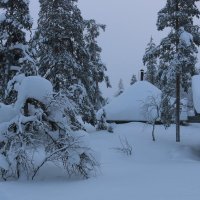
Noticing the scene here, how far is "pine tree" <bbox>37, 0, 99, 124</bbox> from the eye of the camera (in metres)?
24.9

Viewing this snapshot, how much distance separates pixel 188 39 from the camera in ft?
84.8

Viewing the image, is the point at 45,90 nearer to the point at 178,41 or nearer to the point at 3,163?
the point at 3,163

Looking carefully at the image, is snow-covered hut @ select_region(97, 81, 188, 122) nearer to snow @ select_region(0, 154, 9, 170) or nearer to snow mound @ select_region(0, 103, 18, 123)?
snow mound @ select_region(0, 103, 18, 123)

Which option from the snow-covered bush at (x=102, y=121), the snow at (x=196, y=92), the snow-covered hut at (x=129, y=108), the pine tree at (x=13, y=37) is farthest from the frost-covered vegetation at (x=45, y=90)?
the snow at (x=196, y=92)

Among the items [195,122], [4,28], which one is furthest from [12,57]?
[195,122]

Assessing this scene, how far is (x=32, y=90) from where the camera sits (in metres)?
12.3

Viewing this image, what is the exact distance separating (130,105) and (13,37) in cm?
2018

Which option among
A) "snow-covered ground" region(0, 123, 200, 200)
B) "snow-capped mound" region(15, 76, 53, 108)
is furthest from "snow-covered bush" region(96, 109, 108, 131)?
"snow-capped mound" region(15, 76, 53, 108)

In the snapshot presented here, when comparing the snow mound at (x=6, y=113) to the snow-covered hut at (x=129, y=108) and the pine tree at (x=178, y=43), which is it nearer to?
the pine tree at (x=178, y=43)

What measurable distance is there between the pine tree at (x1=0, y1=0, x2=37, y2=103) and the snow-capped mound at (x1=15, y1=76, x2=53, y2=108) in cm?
670

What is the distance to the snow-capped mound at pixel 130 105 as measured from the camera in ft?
125

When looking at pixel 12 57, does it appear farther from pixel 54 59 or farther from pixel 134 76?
pixel 134 76

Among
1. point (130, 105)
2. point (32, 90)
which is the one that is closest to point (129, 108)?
point (130, 105)

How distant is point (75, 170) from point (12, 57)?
27.9 ft
